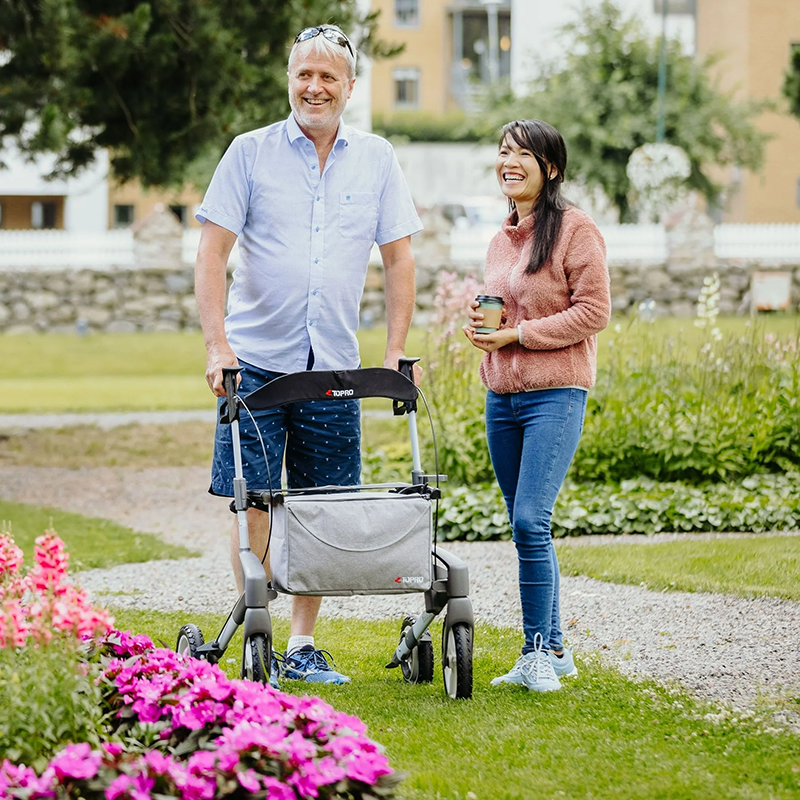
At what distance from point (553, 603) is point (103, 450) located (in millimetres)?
8238

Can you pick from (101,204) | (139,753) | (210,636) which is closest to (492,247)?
(210,636)

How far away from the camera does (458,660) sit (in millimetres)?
4145

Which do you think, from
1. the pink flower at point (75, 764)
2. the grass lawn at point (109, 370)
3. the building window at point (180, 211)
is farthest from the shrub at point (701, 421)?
the building window at point (180, 211)

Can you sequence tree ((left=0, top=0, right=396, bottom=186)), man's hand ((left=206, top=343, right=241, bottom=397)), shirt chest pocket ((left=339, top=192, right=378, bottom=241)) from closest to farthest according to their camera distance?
man's hand ((left=206, top=343, right=241, bottom=397)) → shirt chest pocket ((left=339, top=192, right=378, bottom=241)) → tree ((left=0, top=0, right=396, bottom=186))

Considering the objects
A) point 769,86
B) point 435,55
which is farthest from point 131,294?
point 435,55

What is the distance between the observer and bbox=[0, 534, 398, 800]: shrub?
2838mm

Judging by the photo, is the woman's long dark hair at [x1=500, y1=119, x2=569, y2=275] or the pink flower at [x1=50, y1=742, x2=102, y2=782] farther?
the woman's long dark hair at [x1=500, y1=119, x2=569, y2=275]

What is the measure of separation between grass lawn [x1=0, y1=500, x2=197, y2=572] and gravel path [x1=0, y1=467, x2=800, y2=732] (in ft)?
0.54

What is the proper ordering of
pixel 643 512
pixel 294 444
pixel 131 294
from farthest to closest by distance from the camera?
pixel 131 294, pixel 643 512, pixel 294 444

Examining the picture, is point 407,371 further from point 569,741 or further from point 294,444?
point 569,741

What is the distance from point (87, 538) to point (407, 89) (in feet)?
145

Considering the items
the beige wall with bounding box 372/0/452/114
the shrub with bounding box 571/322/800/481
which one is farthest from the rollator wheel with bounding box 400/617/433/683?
the beige wall with bounding box 372/0/452/114

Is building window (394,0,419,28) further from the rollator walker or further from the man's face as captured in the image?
the rollator walker

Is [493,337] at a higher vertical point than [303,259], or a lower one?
lower
